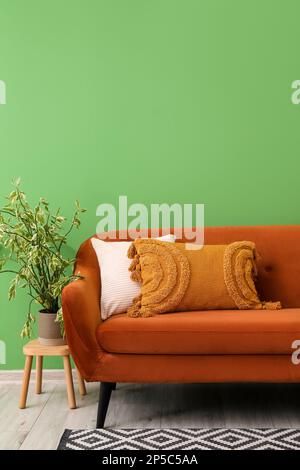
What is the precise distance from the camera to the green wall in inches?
135

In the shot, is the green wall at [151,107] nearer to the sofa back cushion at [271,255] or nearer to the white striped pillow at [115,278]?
the sofa back cushion at [271,255]

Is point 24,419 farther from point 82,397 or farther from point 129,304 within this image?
point 129,304

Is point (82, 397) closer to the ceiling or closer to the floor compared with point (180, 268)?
closer to the floor

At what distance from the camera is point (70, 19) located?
11.3 feet

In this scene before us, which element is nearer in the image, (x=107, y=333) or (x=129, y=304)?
(x=107, y=333)

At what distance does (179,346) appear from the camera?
8.73 feet

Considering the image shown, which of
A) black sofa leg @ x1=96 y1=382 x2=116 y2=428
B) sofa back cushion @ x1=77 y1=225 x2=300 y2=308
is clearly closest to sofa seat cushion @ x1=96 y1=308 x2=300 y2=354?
black sofa leg @ x1=96 y1=382 x2=116 y2=428

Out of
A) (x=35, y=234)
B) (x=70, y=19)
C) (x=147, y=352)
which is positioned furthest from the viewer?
(x=70, y=19)

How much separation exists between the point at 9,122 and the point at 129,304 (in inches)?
49.8

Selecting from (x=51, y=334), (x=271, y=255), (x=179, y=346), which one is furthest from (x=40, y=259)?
(x=271, y=255)

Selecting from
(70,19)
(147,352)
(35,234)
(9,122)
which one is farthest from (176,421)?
(70,19)

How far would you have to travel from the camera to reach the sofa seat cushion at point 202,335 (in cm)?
263

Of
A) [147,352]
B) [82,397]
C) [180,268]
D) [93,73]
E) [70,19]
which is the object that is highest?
[70,19]
